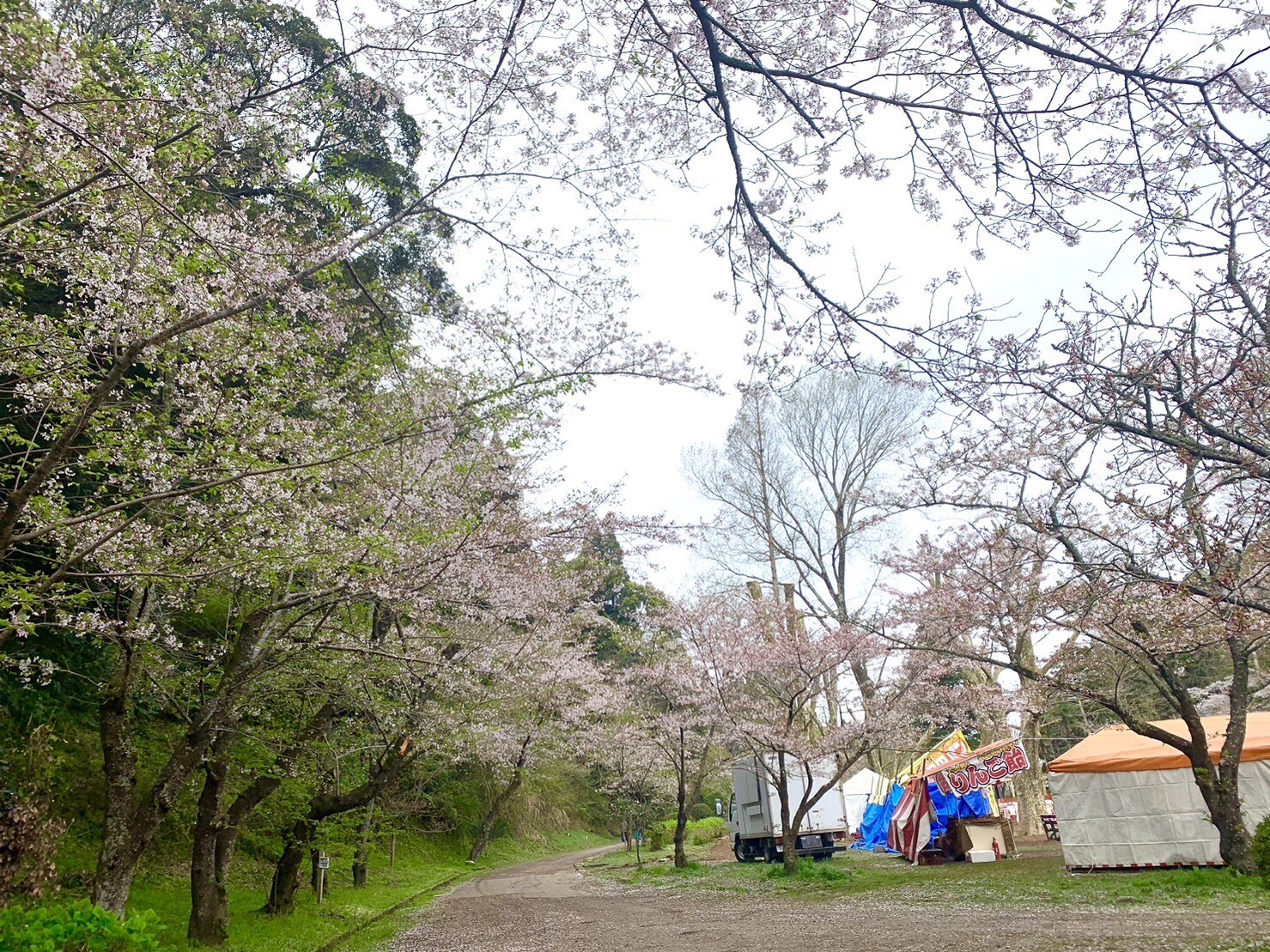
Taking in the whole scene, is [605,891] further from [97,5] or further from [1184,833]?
[97,5]

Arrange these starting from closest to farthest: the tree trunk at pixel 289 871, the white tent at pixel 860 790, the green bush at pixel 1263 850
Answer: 1. the green bush at pixel 1263 850
2. the tree trunk at pixel 289 871
3. the white tent at pixel 860 790

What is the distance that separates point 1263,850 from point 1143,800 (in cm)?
421

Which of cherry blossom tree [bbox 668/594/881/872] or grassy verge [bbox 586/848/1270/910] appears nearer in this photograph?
grassy verge [bbox 586/848/1270/910]

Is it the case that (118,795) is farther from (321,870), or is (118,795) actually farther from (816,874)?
(816,874)

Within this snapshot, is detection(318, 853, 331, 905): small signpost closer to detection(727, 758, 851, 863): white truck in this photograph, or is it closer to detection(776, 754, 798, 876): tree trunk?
detection(776, 754, 798, 876): tree trunk

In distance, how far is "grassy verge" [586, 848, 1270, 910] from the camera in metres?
8.80

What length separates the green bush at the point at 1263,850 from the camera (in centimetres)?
815

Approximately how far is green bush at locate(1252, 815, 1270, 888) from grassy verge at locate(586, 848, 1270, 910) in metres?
0.18

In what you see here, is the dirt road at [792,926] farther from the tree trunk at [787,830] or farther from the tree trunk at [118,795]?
the tree trunk at [118,795]

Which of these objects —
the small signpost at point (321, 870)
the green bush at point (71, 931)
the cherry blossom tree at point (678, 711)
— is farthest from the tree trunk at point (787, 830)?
the green bush at point (71, 931)

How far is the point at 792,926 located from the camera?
27.8 ft

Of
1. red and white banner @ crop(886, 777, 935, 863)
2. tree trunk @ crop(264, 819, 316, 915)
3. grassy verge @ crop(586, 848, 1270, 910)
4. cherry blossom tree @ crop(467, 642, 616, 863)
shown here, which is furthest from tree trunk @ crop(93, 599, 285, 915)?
red and white banner @ crop(886, 777, 935, 863)

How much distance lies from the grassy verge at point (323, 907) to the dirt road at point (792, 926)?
2.89 ft

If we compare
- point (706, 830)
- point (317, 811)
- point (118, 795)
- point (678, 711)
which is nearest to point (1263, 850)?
point (317, 811)
